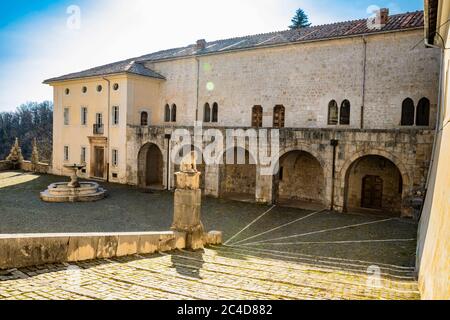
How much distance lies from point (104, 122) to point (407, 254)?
2233 cm

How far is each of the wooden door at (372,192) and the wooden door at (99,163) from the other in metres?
18.0

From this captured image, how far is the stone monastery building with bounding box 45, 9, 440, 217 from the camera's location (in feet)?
57.8

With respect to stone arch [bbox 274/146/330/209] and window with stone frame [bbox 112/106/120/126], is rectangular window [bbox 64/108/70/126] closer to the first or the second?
window with stone frame [bbox 112/106/120/126]

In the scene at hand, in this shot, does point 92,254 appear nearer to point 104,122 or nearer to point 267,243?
point 267,243

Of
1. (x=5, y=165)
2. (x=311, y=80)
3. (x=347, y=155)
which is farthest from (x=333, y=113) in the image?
(x=5, y=165)

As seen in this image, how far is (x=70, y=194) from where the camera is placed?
19.3m

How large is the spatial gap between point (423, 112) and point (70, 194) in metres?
18.7

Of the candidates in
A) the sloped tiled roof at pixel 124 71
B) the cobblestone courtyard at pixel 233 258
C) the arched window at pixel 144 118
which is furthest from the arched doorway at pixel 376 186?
the sloped tiled roof at pixel 124 71

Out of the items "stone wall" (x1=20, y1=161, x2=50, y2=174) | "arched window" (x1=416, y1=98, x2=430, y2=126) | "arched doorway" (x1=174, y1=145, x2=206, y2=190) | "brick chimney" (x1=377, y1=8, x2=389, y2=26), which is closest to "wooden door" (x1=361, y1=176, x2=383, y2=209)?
"arched window" (x1=416, y1=98, x2=430, y2=126)

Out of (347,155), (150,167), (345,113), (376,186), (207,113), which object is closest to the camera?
(347,155)

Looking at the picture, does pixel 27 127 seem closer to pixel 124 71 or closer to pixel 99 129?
pixel 99 129

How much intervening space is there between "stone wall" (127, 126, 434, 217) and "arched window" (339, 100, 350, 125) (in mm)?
3100

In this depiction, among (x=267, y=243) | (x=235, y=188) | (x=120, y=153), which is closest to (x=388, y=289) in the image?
(x=267, y=243)

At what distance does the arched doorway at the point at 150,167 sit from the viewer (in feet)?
82.9
